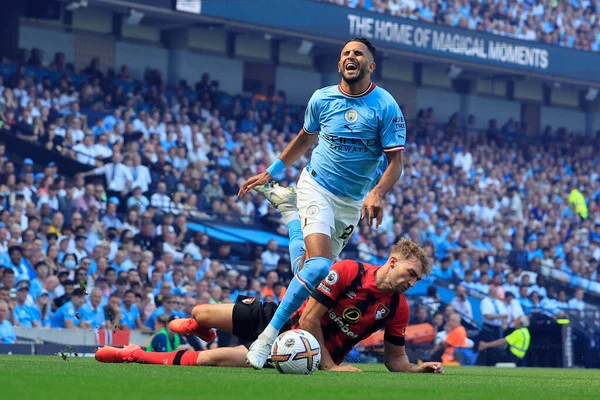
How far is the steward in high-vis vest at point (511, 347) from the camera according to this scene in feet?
55.6

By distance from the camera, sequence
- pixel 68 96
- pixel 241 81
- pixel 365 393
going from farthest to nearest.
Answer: pixel 241 81
pixel 68 96
pixel 365 393

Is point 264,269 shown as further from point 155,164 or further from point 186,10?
point 186,10

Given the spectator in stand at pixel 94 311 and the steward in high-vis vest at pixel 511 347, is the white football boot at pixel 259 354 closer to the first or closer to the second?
the spectator in stand at pixel 94 311

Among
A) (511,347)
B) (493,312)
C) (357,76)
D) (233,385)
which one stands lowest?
(511,347)

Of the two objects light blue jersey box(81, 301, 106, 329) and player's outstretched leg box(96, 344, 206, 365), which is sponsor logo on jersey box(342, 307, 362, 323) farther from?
light blue jersey box(81, 301, 106, 329)

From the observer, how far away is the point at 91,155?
18828 millimetres

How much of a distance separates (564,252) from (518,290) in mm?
4569

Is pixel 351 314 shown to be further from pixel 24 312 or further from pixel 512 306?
pixel 512 306

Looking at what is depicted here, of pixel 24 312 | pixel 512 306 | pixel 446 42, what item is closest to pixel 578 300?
pixel 512 306

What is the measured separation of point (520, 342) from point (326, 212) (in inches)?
364

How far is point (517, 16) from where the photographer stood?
3062cm

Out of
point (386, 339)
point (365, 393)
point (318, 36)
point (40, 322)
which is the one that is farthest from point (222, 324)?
point (318, 36)

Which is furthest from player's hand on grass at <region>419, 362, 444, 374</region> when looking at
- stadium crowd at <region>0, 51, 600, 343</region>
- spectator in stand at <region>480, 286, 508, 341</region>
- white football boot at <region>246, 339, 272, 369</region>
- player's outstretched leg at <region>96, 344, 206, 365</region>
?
spectator in stand at <region>480, 286, 508, 341</region>

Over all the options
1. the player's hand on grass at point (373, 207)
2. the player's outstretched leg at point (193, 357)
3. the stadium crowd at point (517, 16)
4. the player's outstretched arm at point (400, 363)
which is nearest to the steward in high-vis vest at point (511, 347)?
the player's outstretched arm at point (400, 363)
